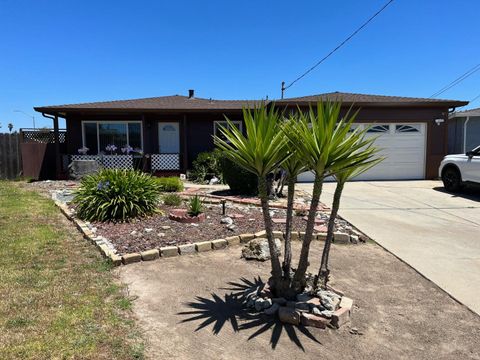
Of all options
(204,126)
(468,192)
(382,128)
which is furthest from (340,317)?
(204,126)

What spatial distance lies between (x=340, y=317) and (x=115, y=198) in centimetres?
466

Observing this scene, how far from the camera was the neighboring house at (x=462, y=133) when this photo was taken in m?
17.8

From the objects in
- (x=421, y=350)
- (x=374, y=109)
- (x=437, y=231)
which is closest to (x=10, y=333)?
(x=421, y=350)

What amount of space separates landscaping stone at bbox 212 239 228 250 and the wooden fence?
40.4ft

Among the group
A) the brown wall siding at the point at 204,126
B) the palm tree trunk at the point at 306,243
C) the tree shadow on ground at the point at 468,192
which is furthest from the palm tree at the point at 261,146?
the brown wall siding at the point at 204,126

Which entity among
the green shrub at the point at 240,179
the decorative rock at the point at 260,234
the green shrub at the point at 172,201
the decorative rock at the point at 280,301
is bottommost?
the decorative rock at the point at 280,301

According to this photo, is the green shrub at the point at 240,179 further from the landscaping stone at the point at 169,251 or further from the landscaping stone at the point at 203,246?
the landscaping stone at the point at 169,251

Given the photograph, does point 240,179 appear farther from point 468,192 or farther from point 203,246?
point 468,192

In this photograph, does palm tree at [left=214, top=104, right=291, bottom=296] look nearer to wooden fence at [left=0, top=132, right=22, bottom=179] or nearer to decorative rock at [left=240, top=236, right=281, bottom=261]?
decorative rock at [left=240, top=236, right=281, bottom=261]

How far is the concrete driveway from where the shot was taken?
14.8 feet

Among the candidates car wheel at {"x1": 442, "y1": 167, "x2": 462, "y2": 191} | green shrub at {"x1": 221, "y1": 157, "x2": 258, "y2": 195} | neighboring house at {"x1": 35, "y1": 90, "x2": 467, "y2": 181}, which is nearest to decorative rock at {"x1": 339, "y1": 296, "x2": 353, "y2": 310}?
green shrub at {"x1": 221, "y1": 157, "x2": 258, "y2": 195}

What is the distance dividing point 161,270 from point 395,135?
12621 mm

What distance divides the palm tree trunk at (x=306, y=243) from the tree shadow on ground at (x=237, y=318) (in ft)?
1.27

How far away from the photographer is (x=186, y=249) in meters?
5.08
